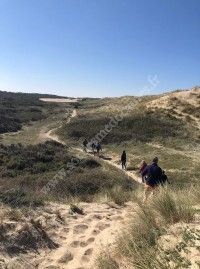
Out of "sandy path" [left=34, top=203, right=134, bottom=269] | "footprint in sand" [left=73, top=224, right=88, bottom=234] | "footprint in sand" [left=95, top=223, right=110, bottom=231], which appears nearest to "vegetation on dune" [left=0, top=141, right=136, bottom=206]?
"sandy path" [left=34, top=203, right=134, bottom=269]

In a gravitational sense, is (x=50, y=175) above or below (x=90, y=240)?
below

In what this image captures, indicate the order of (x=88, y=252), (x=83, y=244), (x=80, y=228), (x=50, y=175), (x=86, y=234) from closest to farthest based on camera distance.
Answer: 1. (x=88, y=252)
2. (x=83, y=244)
3. (x=86, y=234)
4. (x=80, y=228)
5. (x=50, y=175)

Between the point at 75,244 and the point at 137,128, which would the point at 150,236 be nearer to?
the point at 75,244

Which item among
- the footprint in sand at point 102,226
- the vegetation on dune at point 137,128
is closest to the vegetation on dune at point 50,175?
the footprint in sand at point 102,226

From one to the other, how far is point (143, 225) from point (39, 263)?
7.18ft

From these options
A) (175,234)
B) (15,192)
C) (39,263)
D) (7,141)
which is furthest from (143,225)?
(7,141)

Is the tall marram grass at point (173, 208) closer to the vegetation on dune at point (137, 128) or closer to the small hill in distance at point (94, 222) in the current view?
the small hill in distance at point (94, 222)

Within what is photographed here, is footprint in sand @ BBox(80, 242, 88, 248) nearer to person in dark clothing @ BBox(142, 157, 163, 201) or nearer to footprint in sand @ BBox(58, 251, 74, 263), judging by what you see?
footprint in sand @ BBox(58, 251, 74, 263)

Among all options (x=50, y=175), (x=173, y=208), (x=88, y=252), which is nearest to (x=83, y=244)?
(x=88, y=252)

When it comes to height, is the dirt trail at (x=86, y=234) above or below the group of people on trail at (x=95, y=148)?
above

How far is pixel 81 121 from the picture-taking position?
60.3m

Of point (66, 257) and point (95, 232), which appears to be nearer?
point (66, 257)

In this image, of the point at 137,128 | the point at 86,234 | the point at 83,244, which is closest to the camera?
the point at 83,244

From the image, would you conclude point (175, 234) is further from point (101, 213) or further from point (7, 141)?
point (7, 141)
